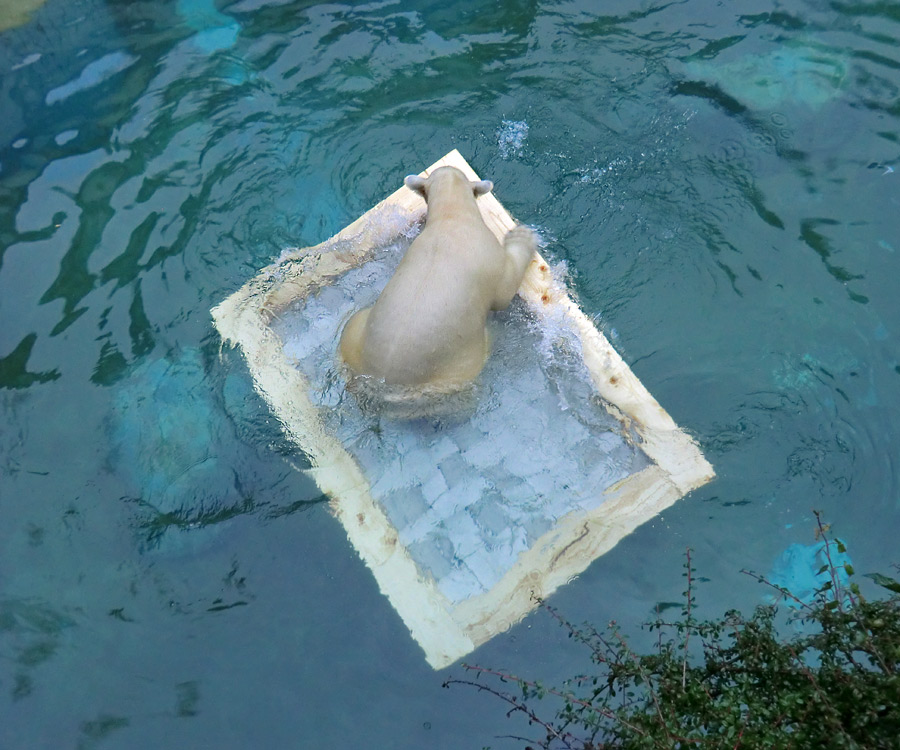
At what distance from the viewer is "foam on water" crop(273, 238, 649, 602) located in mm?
5215

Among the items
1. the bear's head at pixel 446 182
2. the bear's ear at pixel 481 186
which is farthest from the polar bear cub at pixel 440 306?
the bear's ear at pixel 481 186

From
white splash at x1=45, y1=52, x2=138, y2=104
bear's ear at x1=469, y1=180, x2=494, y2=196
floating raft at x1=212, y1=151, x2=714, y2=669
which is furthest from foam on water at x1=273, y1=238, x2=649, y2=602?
white splash at x1=45, y1=52, x2=138, y2=104

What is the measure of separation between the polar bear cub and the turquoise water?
3.41ft

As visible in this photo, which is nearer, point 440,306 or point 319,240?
point 440,306

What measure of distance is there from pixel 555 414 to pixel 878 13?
5468 millimetres

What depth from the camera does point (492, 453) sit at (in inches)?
212

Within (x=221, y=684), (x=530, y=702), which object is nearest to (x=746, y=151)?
(x=530, y=702)

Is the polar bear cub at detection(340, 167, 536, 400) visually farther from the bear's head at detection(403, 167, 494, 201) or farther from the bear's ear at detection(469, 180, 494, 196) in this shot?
the bear's ear at detection(469, 180, 494, 196)

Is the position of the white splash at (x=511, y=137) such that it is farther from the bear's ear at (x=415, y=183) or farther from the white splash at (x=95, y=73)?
the white splash at (x=95, y=73)

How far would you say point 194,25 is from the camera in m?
7.29

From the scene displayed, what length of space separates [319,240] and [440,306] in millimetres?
2111

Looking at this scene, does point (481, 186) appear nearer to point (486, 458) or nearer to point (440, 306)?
point (440, 306)

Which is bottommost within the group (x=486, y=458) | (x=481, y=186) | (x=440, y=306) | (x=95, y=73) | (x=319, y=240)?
(x=486, y=458)

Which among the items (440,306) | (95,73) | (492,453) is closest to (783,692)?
(492,453)
